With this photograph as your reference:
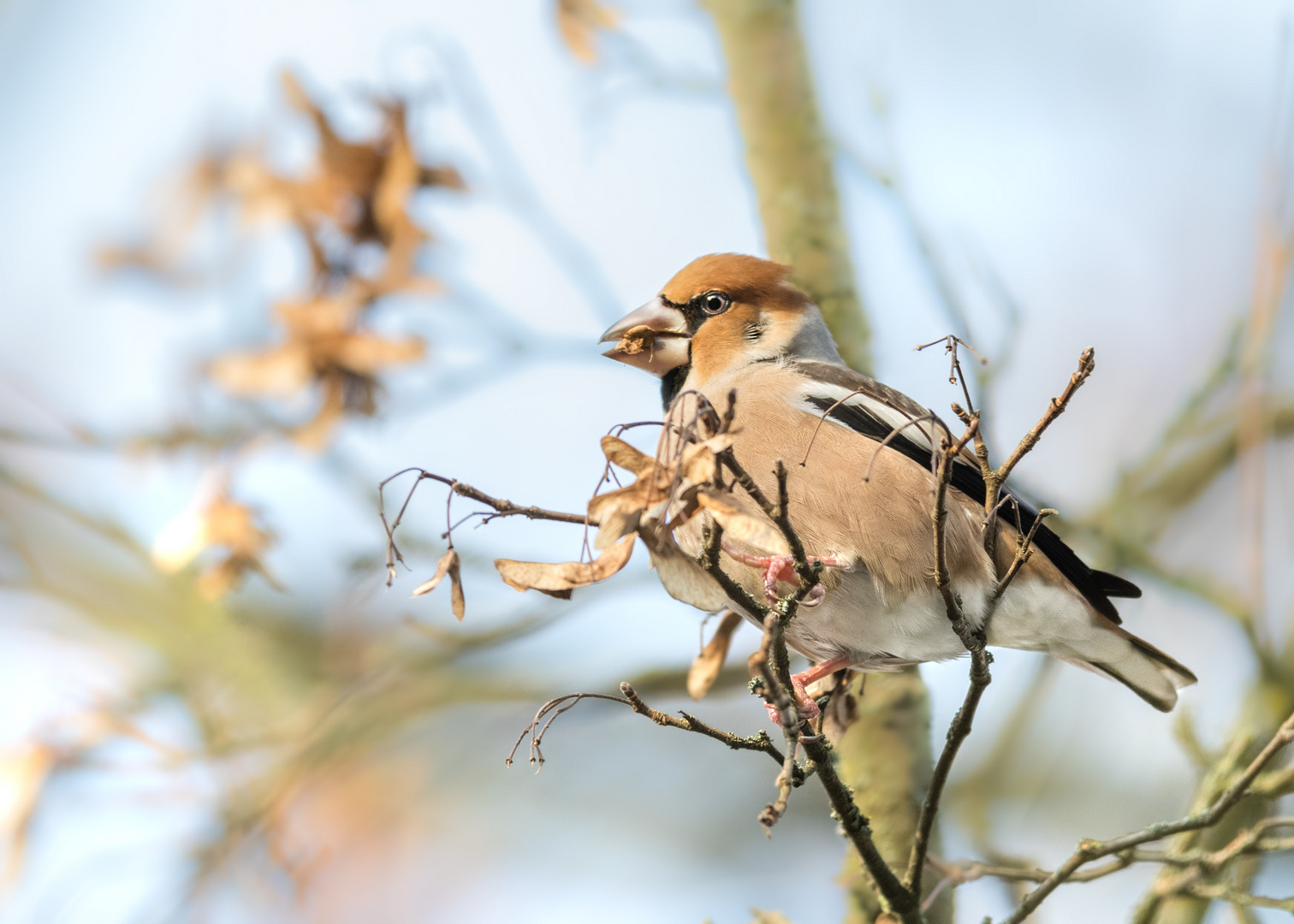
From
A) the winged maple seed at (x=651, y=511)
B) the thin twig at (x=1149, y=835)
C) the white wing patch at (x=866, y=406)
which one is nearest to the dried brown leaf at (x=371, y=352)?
the white wing patch at (x=866, y=406)

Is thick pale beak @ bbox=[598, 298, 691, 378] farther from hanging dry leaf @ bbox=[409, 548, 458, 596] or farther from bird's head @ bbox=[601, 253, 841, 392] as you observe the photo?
hanging dry leaf @ bbox=[409, 548, 458, 596]

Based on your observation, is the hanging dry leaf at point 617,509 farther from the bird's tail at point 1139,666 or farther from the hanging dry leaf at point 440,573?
the bird's tail at point 1139,666

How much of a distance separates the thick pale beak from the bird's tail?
1301 millimetres

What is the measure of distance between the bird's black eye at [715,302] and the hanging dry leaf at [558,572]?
145cm

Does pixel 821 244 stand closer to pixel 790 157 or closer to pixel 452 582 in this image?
pixel 790 157

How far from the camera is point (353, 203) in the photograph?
480 centimetres

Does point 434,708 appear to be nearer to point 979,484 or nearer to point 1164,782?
point 979,484

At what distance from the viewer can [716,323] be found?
280 centimetres

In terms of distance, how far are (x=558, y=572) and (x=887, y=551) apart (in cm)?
92

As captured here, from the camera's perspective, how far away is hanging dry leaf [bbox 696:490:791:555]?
1.37 meters

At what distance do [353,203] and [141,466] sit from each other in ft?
5.37

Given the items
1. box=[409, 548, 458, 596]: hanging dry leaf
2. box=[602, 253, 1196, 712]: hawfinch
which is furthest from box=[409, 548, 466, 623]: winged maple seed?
box=[602, 253, 1196, 712]: hawfinch

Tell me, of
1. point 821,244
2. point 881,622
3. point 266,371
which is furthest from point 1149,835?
point 266,371

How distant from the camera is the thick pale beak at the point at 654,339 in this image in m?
2.79
